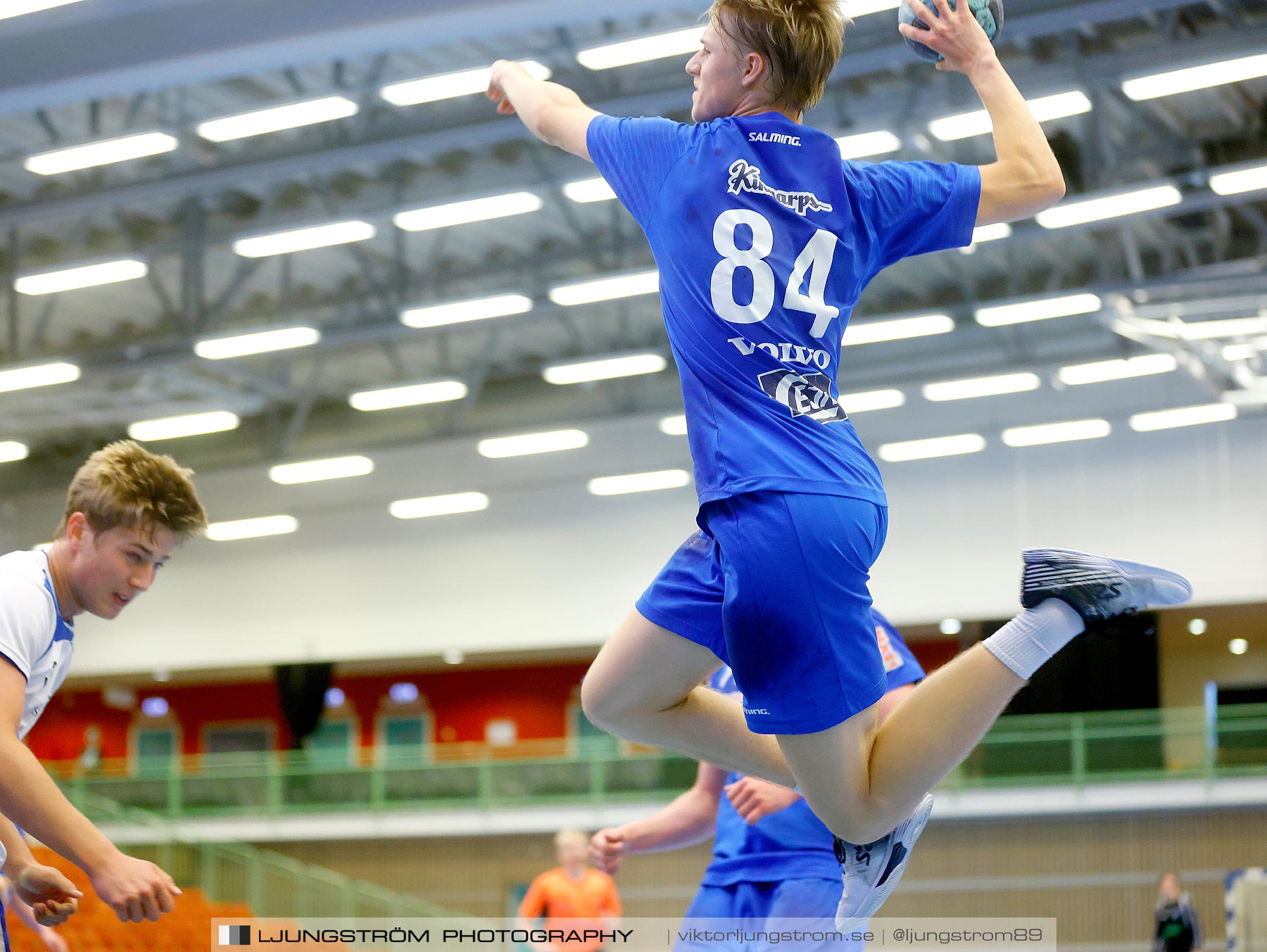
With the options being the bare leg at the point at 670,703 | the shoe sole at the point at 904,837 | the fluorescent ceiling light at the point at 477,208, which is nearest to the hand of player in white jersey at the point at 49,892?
the bare leg at the point at 670,703

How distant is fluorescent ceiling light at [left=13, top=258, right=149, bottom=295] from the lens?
15727 millimetres

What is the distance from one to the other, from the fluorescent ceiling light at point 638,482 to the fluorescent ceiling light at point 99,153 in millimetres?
10854

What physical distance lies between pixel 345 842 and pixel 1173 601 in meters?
21.2

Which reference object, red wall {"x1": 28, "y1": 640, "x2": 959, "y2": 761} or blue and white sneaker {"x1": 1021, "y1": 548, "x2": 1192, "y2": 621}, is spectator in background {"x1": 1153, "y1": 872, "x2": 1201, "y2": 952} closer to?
red wall {"x1": 28, "y1": 640, "x2": 959, "y2": 761}

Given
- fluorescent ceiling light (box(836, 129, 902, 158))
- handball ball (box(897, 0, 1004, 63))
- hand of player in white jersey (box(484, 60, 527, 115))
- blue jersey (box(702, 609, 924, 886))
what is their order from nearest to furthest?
handball ball (box(897, 0, 1004, 63)) → hand of player in white jersey (box(484, 60, 527, 115)) → blue jersey (box(702, 609, 924, 886)) → fluorescent ceiling light (box(836, 129, 902, 158))

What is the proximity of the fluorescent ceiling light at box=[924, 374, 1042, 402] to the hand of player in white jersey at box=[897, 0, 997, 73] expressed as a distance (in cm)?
1792

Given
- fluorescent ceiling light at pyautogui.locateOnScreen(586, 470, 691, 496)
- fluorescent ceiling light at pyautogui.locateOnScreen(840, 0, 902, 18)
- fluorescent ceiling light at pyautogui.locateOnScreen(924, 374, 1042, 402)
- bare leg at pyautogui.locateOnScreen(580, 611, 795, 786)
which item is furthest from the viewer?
fluorescent ceiling light at pyautogui.locateOnScreen(586, 470, 691, 496)

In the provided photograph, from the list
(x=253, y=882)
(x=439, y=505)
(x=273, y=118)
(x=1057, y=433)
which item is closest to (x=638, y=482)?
(x=439, y=505)

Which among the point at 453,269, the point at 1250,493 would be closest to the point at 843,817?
the point at 453,269

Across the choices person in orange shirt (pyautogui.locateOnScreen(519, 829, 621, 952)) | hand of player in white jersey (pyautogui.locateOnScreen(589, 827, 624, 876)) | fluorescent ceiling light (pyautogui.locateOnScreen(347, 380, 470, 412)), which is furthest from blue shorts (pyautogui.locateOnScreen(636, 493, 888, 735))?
fluorescent ceiling light (pyautogui.locateOnScreen(347, 380, 470, 412))

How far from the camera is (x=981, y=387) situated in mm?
20625

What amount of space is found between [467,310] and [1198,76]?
895cm

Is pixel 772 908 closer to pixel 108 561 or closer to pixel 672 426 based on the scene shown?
pixel 108 561

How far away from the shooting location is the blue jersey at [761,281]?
2420 millimetres
